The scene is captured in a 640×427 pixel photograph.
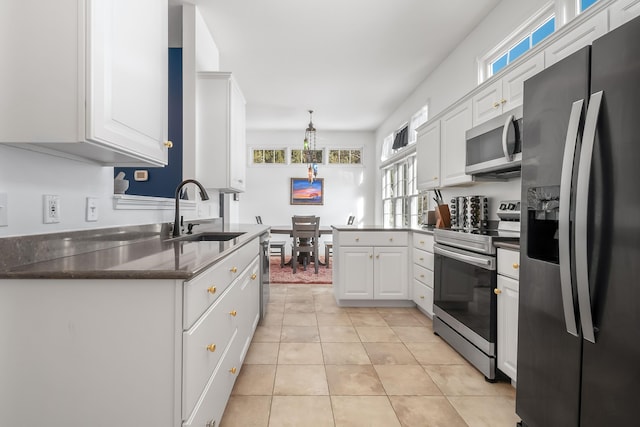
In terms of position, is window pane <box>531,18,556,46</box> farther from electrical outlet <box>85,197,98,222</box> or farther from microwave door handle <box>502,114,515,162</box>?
electrical outlet <box>85,197,98,222</box>

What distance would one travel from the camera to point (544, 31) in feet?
8.31

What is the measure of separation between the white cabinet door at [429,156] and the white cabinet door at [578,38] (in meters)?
1.45

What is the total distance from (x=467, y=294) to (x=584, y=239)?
1.31 meters

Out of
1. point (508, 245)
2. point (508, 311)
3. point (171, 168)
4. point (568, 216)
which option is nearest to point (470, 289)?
point (508, 311)

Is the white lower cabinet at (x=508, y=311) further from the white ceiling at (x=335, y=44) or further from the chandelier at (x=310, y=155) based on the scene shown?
the chandelier at (x=310, y=155)

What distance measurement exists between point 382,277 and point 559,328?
7.63 feet

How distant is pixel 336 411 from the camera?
178cm

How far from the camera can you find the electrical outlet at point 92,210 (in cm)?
155

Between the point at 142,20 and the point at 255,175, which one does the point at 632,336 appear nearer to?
the point at 142,20

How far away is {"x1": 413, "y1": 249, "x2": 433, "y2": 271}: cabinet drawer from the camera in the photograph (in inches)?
123

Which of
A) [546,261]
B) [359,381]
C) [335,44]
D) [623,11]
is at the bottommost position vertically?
[359,381]

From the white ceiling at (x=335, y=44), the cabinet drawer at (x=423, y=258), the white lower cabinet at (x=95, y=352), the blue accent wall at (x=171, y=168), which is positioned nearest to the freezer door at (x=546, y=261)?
the white lower cabinet at (x=95, y=352)

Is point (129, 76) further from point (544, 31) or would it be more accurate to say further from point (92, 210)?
point (544, 31)

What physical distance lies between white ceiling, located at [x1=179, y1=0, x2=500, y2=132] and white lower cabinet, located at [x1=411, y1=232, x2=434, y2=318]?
6.87 ft
